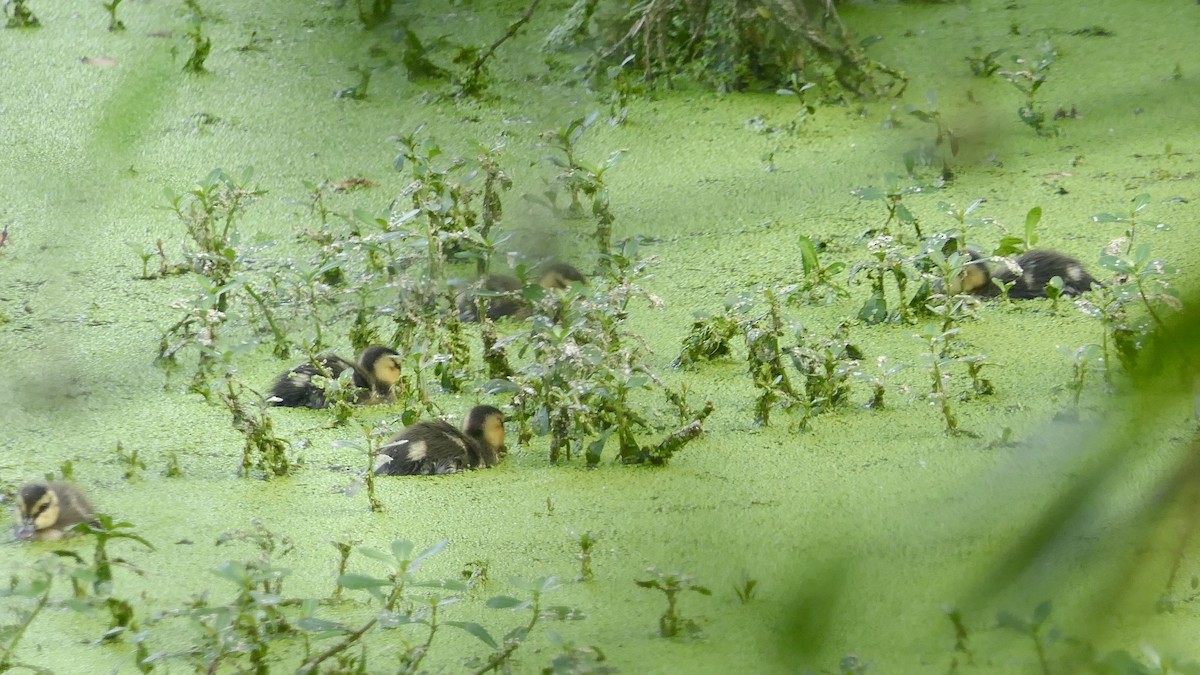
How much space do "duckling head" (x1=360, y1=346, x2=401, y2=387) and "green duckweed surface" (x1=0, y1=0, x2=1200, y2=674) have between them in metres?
0.09

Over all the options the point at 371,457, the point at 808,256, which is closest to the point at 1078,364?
the point at 808,256

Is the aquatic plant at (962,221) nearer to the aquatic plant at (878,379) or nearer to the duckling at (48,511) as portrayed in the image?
the aquatic plant at (878,379)

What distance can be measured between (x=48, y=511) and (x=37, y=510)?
0.02 meters

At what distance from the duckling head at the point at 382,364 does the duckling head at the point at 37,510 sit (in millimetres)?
796

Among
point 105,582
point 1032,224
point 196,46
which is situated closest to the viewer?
point 196,46

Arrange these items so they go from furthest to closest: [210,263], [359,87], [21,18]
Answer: [21,18], [210,263], [359,87]

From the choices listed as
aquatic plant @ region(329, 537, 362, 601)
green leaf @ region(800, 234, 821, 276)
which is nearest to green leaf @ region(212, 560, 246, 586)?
aquatic plant @ region(329, 537, 362, 601)

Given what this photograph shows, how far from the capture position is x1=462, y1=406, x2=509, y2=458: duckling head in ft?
9.37

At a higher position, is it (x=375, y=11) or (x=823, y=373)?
(x=375, y=11)

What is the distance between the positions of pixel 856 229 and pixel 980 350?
815 millimetres

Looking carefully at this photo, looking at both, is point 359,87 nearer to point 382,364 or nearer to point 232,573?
point 232,573

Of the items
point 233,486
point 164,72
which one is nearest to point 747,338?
point 233,486

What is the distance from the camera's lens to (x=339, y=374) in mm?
3230

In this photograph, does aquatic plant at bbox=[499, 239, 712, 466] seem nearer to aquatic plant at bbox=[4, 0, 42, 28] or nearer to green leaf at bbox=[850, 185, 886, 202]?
green leaf at bbox=[850, 185, 886, 202]
